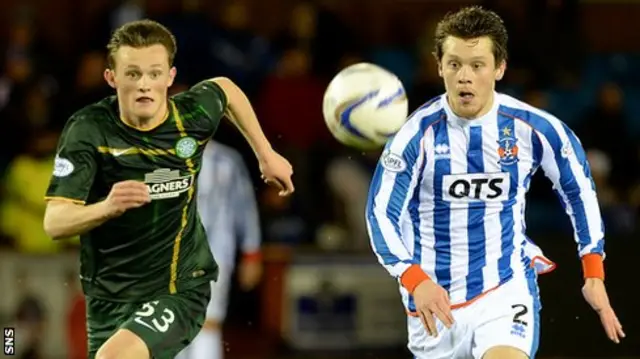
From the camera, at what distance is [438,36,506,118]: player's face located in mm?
5891

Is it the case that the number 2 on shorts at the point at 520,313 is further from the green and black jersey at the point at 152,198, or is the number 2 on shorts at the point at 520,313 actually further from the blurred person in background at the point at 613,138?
the blurred person in background at the point at 613,138

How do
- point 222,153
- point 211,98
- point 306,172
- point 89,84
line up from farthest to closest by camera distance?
point 306,172 < point 89,84 < point 222,153 < point 211,98

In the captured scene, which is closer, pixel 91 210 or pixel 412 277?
pixel 91 210

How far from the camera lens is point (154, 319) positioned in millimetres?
5812

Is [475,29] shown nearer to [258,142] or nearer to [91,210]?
[258,142]

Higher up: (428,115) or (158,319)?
(428,115)

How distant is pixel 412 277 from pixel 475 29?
114cm

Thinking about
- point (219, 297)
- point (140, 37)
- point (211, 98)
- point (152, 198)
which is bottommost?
point (219, 297)

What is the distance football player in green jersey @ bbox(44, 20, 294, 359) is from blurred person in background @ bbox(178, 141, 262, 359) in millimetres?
3388

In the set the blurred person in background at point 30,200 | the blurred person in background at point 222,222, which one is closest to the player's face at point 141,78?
the blurred person in background at point 222,222

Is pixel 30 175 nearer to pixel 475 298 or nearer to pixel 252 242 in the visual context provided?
pixel 252 242

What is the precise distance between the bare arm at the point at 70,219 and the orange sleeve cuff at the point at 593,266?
2.19 metres

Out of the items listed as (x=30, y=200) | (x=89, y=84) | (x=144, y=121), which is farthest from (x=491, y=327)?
(x=89, y=84)

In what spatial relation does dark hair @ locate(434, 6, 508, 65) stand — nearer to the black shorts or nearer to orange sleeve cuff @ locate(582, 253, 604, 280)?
orange sleeve cuff @ locate(582, 253, 604, 280)
